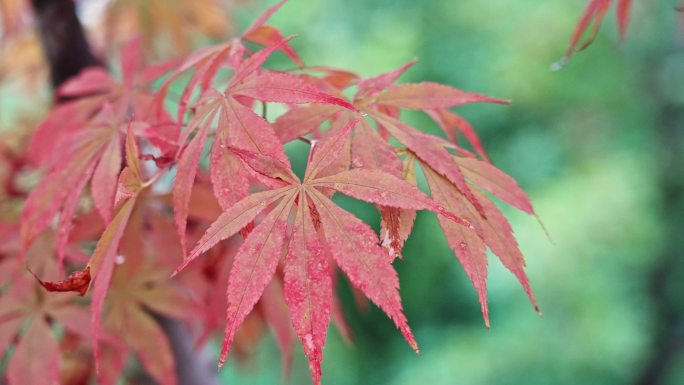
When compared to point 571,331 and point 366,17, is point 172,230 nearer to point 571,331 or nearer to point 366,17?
point 571,331

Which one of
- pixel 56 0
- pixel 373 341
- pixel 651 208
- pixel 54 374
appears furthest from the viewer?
pixel 373 341

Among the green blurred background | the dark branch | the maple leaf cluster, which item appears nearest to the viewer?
the maple leaf cluster

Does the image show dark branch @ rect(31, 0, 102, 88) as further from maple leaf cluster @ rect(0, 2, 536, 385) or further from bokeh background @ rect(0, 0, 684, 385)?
bokeh background @ rect(0, 0, 684, 385)

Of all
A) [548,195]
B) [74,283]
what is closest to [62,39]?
[74,283]

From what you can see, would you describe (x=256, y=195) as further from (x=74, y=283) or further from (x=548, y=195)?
(x=548, y=195)

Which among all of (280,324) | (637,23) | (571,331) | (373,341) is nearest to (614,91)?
(637,23)

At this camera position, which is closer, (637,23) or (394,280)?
(394,280)

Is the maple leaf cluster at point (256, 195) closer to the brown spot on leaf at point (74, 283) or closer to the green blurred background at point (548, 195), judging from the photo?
the brown spot on leaf at point (74, 283)

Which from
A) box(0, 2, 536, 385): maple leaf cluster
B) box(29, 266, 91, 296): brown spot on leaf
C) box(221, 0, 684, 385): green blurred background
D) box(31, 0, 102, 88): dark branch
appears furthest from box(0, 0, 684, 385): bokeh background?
box(29, 266, 91, 296): brown spot on leaf
